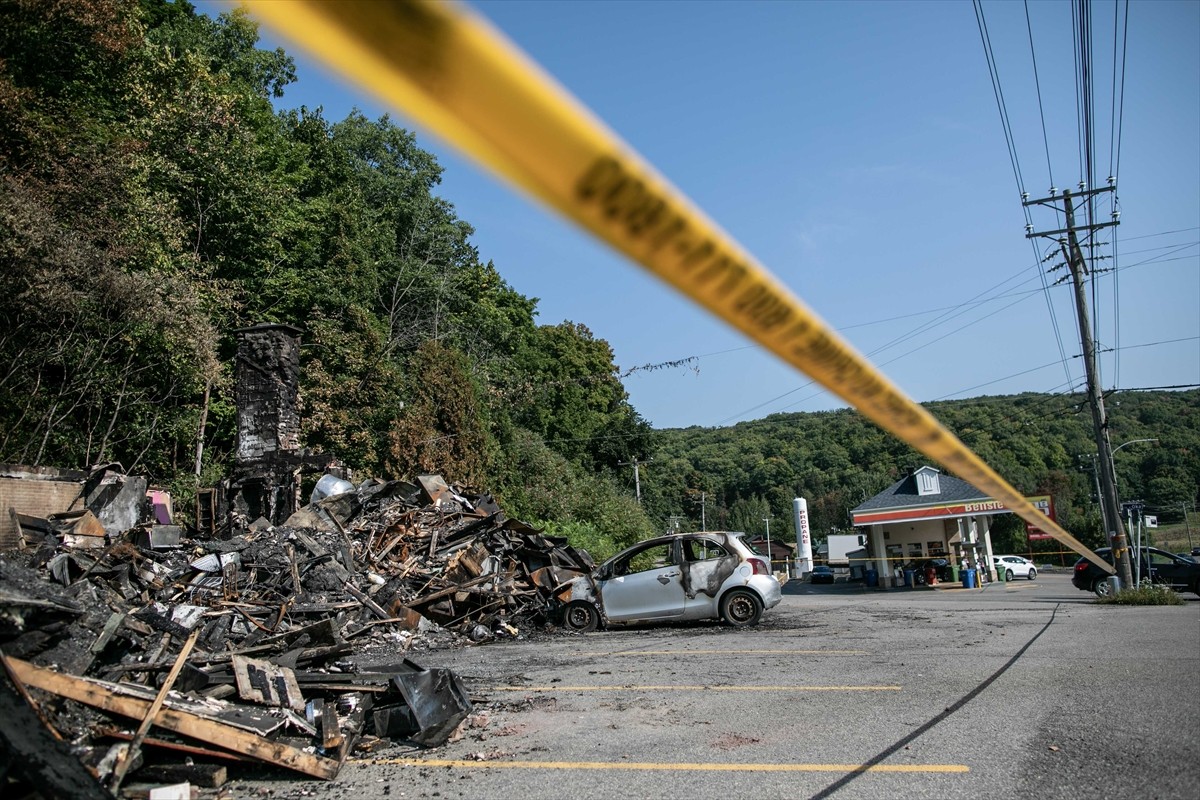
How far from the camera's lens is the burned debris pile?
4.84m

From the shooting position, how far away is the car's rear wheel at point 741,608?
13.0 metres

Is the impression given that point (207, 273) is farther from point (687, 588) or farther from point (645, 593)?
point (687, 588)

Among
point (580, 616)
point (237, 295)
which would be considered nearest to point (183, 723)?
point (580, 616)

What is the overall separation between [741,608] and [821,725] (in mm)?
7259

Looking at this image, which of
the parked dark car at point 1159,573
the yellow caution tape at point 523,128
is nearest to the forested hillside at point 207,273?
the yellow caution tape at point 523,128

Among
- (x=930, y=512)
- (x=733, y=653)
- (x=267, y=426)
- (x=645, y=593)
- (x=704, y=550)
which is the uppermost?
(x=267, y=426)

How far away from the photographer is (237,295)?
2473 cm

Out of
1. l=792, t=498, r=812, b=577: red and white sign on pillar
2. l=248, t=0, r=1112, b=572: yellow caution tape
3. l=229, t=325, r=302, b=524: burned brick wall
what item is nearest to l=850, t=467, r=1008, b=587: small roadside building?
l=792, t=498, r=812, b=577: red and white sign on pillar

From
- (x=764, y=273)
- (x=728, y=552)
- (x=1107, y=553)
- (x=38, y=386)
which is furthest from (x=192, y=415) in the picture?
(x=1107, y=553)

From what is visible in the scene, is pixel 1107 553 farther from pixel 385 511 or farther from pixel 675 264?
pixel 675 264

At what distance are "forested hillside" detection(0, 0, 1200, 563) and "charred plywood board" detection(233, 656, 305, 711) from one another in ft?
44.5

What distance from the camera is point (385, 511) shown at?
1645cm

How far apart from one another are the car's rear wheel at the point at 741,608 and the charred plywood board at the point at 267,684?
8.51m

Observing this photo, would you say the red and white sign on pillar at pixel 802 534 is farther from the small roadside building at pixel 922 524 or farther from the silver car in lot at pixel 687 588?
the silver car in lot at pixel 687 588
